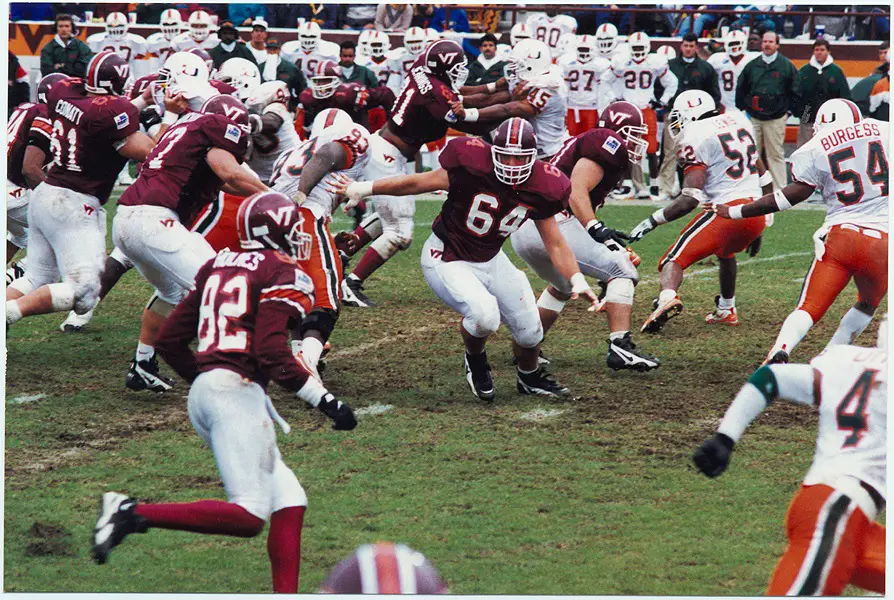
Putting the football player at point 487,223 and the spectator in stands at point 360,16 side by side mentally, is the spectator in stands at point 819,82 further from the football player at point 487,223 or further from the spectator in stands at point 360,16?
the football player at point 487,223

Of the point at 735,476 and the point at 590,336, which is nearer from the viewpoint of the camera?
the point at 735,476

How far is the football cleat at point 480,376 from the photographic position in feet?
19.0

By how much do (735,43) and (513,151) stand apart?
8426mm

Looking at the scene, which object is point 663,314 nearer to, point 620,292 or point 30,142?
point 620,292

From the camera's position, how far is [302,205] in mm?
6188

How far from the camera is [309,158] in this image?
Answer: 21.1ft

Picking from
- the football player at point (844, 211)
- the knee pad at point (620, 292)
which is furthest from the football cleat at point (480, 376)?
the football player at point (844, 211)

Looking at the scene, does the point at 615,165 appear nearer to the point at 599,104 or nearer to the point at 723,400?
the point at 723,400

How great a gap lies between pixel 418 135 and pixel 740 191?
1.97m

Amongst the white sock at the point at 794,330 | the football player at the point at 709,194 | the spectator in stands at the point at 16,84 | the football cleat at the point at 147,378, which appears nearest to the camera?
the white sock at the point at 794,330

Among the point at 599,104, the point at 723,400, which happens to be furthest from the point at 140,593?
the point at 599,104

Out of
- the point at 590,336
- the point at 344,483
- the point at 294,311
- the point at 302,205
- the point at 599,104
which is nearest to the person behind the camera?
the point at 294,311

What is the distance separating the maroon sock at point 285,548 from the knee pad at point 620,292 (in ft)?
9.64

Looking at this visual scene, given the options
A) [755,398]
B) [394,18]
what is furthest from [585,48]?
[755,398]
